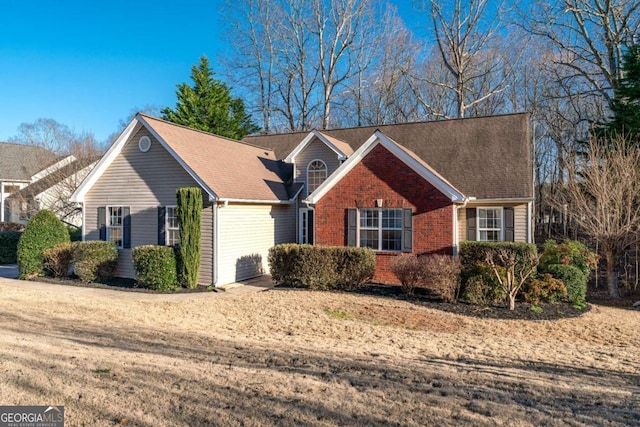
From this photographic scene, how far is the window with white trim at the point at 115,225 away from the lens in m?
15.2

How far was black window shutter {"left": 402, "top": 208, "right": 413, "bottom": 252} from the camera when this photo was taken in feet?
45.5

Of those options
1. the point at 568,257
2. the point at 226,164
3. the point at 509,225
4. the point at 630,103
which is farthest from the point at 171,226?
the point at 630,103

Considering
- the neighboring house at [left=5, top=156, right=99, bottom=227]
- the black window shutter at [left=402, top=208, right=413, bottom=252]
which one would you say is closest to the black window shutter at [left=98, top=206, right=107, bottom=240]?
the neighboring house at [left=5, top=156, right=99, bottom=227]

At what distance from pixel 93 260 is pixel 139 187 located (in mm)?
2927

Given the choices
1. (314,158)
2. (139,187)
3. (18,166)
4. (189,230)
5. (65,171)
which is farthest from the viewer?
(18,166)

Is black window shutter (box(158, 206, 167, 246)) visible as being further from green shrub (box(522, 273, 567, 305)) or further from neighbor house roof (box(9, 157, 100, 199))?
neighbor house roof (box(9, 157, 100, 199))

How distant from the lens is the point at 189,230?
13.1m

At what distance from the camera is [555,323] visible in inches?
371

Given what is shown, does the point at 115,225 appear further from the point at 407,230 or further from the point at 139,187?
the point at 407,230

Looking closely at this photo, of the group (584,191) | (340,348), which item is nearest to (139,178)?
(340,348)

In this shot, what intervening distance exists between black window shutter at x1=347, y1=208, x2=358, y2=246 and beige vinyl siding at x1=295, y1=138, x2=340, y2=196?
11.8ft

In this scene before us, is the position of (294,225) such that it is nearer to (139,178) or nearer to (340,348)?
(139,178)

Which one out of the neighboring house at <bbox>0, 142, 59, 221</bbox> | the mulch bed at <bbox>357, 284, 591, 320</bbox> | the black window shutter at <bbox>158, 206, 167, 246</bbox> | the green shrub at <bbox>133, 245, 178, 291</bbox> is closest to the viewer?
the mulch bed at <bbox>357, 284, 591, 320</bbox>

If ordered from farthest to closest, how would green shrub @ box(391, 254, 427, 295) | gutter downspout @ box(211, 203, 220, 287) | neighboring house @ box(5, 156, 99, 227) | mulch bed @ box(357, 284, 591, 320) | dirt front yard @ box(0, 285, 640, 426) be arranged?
neighboring house @ box(5, 156, 99, 227) → gutter downspout @ box(211, 203, 220, 287) → green shrub @ box(391, 254, 427, 295) → mulch bed @ box(357, 284, 591, 320) → dirt front yard @ box(0, 285, 640, 426)
